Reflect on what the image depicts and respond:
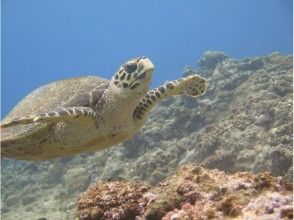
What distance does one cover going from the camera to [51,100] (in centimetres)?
593

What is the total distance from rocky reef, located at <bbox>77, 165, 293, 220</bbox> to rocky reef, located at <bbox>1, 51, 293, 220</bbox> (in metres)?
2.68

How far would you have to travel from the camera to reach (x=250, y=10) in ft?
500

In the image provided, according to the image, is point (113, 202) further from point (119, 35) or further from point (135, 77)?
point (119, 35)

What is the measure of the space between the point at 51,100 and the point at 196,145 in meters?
5.09

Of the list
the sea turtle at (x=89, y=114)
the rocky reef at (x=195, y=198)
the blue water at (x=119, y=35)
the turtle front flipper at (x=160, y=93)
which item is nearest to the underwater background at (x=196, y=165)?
the rocky reef at (x=195, y=198)

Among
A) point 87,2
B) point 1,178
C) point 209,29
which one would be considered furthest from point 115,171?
point 209,29

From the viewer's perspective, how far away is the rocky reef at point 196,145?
7.83 m

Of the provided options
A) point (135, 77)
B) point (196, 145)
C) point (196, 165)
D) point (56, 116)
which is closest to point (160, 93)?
point (135, 77)

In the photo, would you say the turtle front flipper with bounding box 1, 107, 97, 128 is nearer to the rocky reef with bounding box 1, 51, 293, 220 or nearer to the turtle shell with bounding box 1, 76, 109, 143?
the turtle shell with bounding box 1, 76, 109, 143

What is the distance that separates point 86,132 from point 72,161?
9.71 m

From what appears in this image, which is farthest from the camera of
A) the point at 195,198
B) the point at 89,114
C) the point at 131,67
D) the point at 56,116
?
the point at 131,67

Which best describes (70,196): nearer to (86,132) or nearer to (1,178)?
(86,132)

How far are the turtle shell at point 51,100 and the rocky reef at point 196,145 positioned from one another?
3.02 meters

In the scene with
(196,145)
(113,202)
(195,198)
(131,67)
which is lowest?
(195,198)
